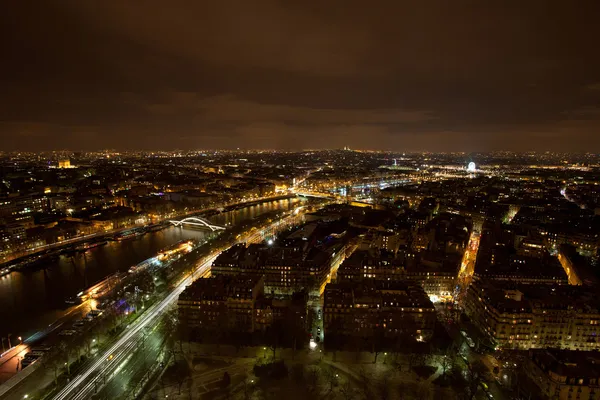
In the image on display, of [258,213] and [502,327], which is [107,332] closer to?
[502,327]

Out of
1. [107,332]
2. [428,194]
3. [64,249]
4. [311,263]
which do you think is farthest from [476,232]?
[64,249]

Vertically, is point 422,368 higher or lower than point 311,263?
lower

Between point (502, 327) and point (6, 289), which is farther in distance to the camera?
point (6, 289)

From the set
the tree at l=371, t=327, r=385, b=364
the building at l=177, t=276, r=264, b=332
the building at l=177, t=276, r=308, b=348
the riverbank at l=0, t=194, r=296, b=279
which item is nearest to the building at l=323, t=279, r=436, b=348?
A: the tree at l=371, t=327, r=385, b=364

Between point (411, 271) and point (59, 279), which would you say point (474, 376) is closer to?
point (411, 271)

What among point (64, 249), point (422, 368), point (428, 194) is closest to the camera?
point (422, 368)

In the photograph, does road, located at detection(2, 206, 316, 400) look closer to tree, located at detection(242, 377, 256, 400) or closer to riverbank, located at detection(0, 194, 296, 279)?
tree, located at detection(242, 377, 256, 400)

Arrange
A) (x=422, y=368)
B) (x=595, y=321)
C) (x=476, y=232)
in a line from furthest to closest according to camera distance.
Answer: (x=476, y=232) < (x=595, y=321) < (x=422, y=368)
